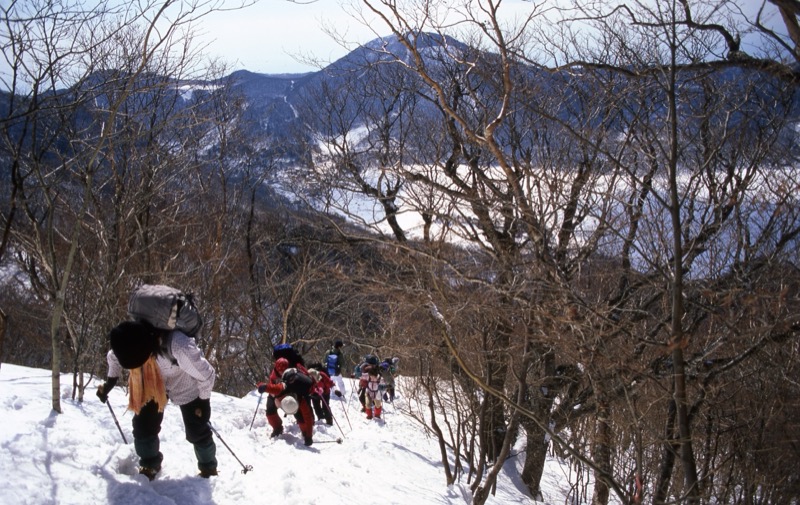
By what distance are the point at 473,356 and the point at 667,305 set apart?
3315 millimetres

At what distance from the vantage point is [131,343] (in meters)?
4.05

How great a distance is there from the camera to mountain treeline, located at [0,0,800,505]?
4352 millimetres

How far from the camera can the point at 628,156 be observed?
6.48m

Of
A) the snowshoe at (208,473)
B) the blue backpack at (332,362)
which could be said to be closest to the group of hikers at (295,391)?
the snowshoe at (208,473)

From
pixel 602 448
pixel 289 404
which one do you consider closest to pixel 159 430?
pixel 289 404

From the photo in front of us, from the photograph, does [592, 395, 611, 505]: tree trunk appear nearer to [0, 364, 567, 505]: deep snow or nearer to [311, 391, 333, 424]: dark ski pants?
[0, 364, 567, 505]: deep snow

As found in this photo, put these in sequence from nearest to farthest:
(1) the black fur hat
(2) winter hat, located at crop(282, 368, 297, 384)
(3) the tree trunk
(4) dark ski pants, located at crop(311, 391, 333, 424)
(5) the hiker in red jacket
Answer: (1) the black fur hat, (5) the hiker in red jacket, (2) winter hat, located at crop(282, 368, 297, 384), (3) the tree trunk, (4) dark ski pants, located at crop(311, 391, 333, 424)

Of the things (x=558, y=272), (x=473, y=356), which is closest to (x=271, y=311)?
(x=473, y=356)

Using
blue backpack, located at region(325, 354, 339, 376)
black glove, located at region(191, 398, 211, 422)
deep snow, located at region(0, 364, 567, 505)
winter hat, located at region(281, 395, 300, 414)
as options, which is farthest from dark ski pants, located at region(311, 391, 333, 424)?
blue backpack, located at region(325, 354, 339, 376)

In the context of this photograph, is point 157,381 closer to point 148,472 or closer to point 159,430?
point 159,430

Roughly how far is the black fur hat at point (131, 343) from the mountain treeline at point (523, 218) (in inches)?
42.0

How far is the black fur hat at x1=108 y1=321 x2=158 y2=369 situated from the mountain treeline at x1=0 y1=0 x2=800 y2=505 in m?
1.07

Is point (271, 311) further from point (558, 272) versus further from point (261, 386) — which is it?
point (558, 272)

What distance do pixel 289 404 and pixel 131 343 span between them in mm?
2785
